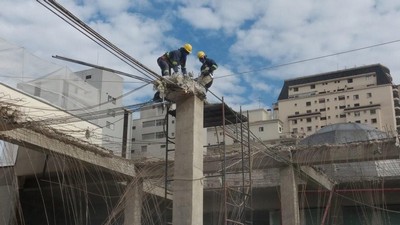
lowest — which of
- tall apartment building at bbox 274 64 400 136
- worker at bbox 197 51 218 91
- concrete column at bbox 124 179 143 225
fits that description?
concrete column at bbox 124 179 143 225

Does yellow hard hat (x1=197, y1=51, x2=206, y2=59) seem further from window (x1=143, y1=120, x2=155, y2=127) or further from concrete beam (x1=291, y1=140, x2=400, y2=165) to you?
window (x1=143, y1=120, x2=155, y2=127)

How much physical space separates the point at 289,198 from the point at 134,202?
5.91 m

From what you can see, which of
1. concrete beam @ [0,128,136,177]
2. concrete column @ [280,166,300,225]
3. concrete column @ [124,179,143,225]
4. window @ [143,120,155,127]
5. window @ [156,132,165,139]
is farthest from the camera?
window @ [143,120,155,127]

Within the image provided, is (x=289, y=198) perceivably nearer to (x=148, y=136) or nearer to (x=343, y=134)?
(x=343, y=134)

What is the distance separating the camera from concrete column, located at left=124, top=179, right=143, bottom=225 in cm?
1862

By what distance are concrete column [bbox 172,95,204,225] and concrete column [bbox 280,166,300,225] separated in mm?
7682

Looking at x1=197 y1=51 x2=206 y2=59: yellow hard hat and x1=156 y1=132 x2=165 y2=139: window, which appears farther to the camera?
x1=156 y1=132 x2=165 y2=139: window

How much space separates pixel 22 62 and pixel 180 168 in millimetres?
11299

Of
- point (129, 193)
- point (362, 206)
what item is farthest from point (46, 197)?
point (362, 206)

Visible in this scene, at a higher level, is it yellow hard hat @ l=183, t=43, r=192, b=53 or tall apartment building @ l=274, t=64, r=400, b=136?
tall apartment building @ l=274, t=64, r=400, b=136

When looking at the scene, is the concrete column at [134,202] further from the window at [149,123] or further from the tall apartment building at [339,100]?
the tall apartment building at [339,100]

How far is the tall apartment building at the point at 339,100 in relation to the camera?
235 feet

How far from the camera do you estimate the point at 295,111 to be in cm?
7969

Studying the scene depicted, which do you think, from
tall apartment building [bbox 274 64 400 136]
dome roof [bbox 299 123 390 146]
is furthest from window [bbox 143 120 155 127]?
dome roof [bbox 299 123 390 146]
